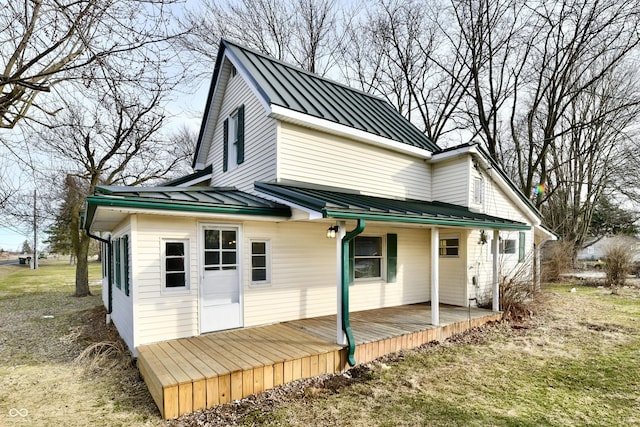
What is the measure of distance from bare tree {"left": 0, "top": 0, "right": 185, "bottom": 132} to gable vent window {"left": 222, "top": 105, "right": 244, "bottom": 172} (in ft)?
13.0

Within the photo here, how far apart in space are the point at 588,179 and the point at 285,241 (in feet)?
76.1

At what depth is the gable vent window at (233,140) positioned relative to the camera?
8211mm

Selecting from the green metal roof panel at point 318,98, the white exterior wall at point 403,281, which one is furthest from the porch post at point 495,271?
the green metal roof panel at point 318,98

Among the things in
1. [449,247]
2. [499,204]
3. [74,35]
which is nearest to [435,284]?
[449,247]

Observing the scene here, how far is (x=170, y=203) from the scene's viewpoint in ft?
16.1

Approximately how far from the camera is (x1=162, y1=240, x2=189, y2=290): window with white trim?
17.7 ft

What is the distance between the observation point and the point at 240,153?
821 cm

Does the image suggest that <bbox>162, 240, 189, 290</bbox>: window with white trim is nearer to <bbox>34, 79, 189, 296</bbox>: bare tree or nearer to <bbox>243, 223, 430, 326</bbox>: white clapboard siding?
<bbox>243, 223, 430, 326</bbox>: white clapboard siding

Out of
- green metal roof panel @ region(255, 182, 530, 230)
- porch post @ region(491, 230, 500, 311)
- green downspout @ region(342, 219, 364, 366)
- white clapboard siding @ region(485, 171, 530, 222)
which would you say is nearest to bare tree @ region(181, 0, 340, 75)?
green metal roof panel @ region(255, 182, 530, 230)

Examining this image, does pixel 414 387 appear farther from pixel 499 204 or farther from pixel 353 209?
pixel 499 204

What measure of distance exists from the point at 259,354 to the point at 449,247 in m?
6.29

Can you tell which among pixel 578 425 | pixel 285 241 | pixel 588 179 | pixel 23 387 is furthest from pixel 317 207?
pixel 588 179

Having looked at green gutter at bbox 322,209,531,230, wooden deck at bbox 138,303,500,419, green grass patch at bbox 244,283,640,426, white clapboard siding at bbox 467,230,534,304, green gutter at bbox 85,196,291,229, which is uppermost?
green gutter at bbox 85,196,291,229

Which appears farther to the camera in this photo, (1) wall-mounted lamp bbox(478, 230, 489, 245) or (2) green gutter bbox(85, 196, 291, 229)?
(1) wall-mounted lamp bbox(478, 230, 489, 245)
